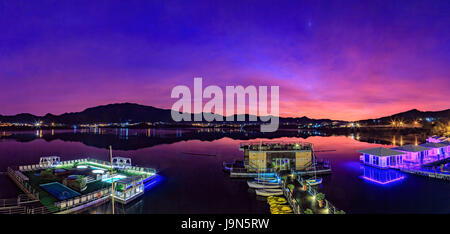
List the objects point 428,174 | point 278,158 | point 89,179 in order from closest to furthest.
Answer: point 89,179
point 428,174
point 278,158

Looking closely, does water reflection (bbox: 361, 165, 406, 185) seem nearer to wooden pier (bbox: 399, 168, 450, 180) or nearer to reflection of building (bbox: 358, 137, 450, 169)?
reflection of building (bbox: 358, 137, 450, 169)

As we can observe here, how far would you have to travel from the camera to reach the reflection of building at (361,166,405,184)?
28312 mm

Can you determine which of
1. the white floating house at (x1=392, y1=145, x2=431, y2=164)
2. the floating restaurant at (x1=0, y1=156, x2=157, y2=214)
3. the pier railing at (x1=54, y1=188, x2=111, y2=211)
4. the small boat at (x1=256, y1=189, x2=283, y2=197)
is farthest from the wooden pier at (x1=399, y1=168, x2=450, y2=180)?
the pier railing at (x1=54, y1=188, x2=111, y2=211)

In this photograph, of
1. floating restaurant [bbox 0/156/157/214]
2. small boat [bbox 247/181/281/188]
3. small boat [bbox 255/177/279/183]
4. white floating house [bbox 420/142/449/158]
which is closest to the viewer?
floating restaurant [bbox 0/156/157/214]

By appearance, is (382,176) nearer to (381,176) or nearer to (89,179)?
(381,176)

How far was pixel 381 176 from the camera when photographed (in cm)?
3005

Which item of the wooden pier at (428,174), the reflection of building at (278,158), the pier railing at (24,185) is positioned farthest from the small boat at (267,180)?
the pier railing at (24,185)

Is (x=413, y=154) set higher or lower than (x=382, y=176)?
higher

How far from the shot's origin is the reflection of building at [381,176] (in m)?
28.3

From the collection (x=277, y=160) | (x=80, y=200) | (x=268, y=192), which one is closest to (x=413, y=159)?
(x=277, y=160)

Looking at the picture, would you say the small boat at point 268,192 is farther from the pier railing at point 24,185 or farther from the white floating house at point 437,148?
the white floating house at point 437,148

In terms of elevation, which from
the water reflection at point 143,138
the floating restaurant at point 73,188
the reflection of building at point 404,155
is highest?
the reflection of building at point 404,155
